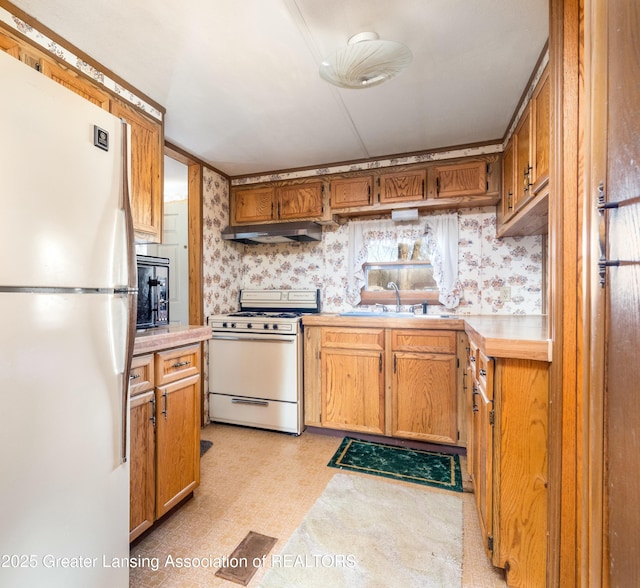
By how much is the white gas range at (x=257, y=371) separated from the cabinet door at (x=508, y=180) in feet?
5.67

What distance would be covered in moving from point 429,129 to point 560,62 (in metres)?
1.33

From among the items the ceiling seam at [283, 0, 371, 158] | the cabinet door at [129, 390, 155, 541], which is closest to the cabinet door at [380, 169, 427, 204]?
the ceiling seam at [283, 0, 371, 158]

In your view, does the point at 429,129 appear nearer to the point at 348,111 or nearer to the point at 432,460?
the point at 348,111

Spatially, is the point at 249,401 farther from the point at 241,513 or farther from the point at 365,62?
the point at 365,62

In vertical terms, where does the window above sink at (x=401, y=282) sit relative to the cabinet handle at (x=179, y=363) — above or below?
above

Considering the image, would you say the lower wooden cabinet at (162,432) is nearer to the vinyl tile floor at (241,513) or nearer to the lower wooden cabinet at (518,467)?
the vinyl tile floor at (241,513)

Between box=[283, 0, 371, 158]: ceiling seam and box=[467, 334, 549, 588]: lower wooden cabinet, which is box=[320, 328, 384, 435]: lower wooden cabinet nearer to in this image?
box=[467, 334, 549, 588]: lower wooden cabinet

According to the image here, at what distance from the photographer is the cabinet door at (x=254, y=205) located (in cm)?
315

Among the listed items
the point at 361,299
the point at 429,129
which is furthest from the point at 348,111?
the point at 361,299

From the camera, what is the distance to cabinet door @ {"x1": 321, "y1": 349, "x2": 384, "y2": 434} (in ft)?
8.45

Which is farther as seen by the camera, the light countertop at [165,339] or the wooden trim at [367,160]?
the wooden trim at [367,160]

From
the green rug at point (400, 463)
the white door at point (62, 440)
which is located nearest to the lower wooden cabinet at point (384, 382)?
the green rug at point (400, 463)

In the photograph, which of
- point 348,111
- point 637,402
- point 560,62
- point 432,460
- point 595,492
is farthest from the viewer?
point 432,460

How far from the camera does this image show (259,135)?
244 cm
